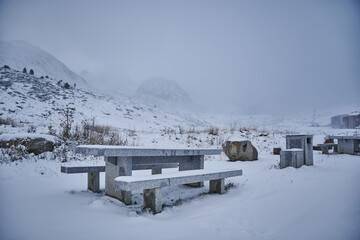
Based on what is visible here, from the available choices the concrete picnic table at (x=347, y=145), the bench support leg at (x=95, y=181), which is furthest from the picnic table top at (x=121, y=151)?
the concrete picnic table at (x=347, y=145)

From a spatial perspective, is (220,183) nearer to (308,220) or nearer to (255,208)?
(255,208)

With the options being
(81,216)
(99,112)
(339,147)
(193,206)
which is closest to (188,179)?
(193,206)

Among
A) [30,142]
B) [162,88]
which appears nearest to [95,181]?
[30,142]

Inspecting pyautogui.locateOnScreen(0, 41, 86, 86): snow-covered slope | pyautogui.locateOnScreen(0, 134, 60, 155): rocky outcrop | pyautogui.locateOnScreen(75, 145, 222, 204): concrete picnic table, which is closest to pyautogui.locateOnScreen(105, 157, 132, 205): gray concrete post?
pyautogui.locateOnScreen(75, 145, 222, 204): concrete picnic table

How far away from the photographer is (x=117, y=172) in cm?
366

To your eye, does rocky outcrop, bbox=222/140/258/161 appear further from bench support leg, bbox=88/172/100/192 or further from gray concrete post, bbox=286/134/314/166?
bench support leg, bbox=88/172/100/192

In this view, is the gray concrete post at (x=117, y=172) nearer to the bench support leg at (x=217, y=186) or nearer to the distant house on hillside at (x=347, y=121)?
the bench support leg at (x=217, y=186)

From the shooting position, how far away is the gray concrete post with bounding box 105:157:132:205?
3.57 m

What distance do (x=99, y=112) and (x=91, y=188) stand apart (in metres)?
22.0

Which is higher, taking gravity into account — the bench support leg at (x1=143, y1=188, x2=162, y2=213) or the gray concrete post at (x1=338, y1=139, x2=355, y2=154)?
the gray concrete post at (x1=338, y1=139, x2=355, y2=154)

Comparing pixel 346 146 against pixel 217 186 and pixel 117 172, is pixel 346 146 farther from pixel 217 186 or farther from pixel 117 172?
pixel 117 172

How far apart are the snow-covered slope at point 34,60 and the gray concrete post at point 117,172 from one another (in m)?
43.4

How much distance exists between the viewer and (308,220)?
8.95 ft

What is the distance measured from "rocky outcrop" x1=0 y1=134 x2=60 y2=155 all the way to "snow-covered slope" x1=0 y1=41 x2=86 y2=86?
40231mm
